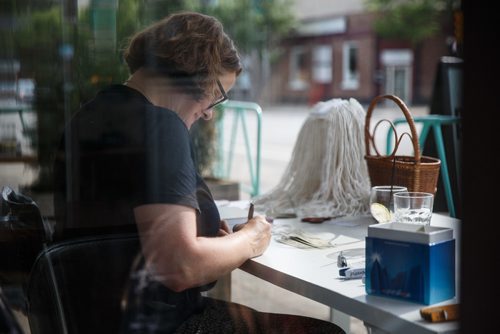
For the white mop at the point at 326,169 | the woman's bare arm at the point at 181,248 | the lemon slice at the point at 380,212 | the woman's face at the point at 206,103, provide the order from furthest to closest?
the white mop at the point at 326,169 < the lemon slice at the point at 380,212 < the woman's face at the point at 206,103 < the woman's bare arm at the point at 181,248

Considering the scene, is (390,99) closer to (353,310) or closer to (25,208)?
(353,310)

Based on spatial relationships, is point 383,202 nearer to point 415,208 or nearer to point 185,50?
point 415,208

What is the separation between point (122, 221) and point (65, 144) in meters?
0.23

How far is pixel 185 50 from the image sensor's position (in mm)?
1413

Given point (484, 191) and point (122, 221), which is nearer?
point (484, 191)

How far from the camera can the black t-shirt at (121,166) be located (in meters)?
1.26

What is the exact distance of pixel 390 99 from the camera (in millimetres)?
1559

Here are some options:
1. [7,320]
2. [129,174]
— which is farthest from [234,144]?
[7,320]

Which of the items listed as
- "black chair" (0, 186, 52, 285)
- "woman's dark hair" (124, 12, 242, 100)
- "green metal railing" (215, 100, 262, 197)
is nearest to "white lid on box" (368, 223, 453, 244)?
"woman's dark hair" (124, 12, 242, 100)

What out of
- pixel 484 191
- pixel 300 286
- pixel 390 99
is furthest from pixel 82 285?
pixel 484 191

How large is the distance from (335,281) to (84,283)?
1.70 ft

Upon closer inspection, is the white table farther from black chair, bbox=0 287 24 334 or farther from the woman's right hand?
black chair, bbox=0 287 24 334

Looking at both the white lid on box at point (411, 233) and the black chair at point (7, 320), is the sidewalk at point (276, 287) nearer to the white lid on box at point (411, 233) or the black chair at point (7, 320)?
the black chair at point (7, 320)

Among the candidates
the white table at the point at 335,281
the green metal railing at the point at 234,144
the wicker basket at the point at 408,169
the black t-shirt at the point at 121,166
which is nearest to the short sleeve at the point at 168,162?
the black t-shirt at the point at 121,166
